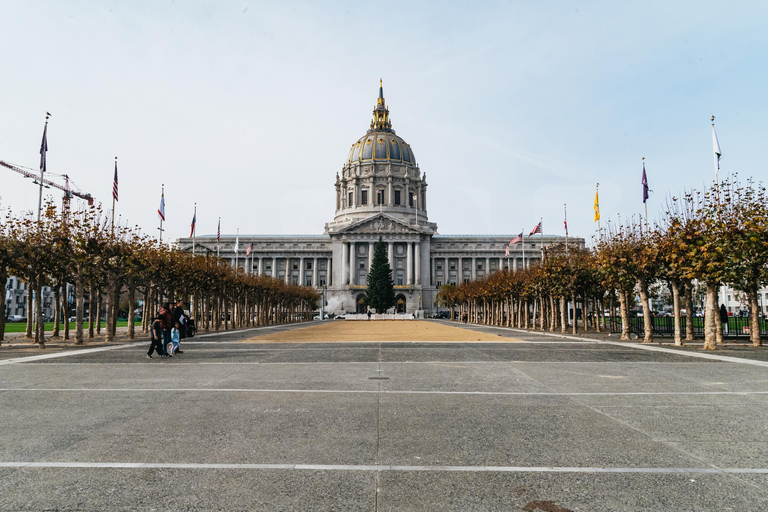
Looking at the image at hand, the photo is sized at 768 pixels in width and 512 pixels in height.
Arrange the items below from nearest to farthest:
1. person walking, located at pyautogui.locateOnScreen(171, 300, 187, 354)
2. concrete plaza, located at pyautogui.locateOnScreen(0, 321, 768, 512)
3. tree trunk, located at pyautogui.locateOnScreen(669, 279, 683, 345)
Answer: concrete plaza, located at pyautogui.locateOnScreen(0, 321, 768, 512)
person walking, located at pyautogui.locateOnScreen(171, 300, 187, 354)
tree trunk, located at pyautogui.locateOnScreen(669, 279, 683, 345)

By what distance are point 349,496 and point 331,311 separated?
126m

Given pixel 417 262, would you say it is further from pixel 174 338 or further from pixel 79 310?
pixel 174 338

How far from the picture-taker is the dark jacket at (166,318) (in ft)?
70.5

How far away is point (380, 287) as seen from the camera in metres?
117

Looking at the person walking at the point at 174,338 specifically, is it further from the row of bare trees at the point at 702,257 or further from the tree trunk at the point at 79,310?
the row of bare trees at the point at 702,257

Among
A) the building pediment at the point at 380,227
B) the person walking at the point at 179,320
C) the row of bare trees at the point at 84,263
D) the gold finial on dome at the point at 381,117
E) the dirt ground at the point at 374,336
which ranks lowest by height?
the dirt ground at the point at 374,336

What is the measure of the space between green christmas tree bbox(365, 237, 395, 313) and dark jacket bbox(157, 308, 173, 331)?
94608 millimetres

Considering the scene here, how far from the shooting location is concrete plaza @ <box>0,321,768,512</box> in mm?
5727

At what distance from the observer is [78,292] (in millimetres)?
30297

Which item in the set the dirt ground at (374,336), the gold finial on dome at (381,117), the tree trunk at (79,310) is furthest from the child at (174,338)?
the gold finial on dome at (381,117)

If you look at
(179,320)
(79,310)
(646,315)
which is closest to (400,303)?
(646,315)

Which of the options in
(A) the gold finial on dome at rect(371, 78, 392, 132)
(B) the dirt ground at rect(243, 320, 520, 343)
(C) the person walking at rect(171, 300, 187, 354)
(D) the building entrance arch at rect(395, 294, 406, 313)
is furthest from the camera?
(A) the gold finial on dome at rect(371, 78, 392, 132)

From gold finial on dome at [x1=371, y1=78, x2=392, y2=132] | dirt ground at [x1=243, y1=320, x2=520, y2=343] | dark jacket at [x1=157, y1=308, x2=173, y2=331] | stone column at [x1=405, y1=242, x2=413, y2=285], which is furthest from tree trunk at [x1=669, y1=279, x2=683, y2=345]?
gold finial on dome at [x1=371, y1=78, x2=392, y2=132]

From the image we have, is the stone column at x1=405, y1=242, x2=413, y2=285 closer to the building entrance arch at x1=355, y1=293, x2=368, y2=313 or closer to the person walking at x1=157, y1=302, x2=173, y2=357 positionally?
the building entrance arch at x1=355, y1=293, x2=368, y2=313
